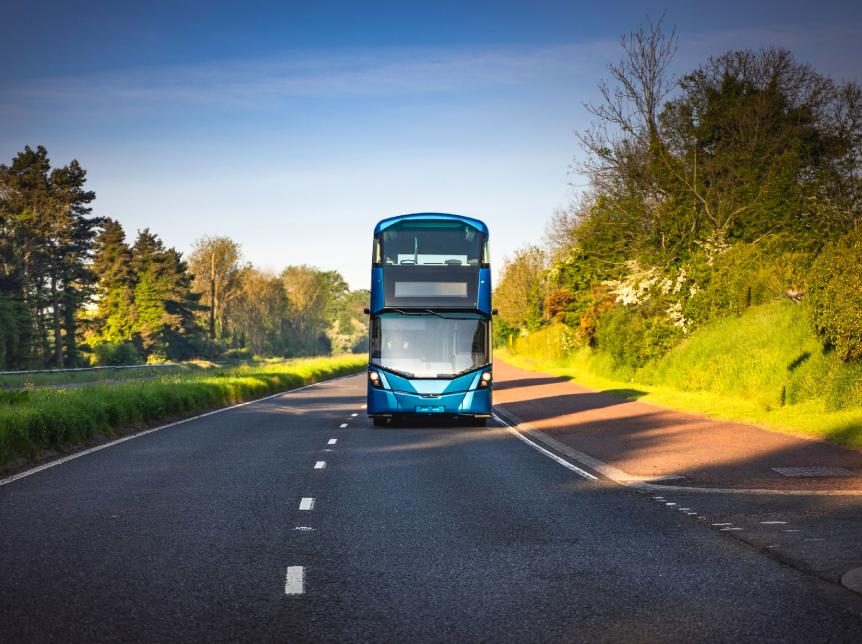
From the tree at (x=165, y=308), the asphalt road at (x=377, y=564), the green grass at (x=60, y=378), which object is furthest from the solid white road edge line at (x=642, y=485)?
Answer: the tree at (x=165, y=308)

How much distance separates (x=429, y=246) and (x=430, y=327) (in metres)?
1.84

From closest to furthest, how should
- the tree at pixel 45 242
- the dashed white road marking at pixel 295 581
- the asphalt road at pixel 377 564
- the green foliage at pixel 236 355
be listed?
the asphalt road at pixel 377 564, the dashed white road marking at pixel 295 581, the tree at pixel 45 242, the green foliage at pixel 236 355

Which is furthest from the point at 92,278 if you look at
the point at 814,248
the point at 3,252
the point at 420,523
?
the point at 420,523

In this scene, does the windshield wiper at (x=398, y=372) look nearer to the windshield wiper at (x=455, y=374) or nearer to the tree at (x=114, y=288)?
the windshield wiper at (x=455, y=374)

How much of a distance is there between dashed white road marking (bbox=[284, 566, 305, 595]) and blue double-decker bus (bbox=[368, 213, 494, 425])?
14.1m

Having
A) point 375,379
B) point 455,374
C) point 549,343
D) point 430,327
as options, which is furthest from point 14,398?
point 549,343

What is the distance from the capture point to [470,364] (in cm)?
2134

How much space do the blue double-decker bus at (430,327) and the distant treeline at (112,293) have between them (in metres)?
44.9

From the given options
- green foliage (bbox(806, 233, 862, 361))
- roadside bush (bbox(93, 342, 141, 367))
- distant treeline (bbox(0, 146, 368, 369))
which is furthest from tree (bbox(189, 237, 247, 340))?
green foliage (bbox(806, 233, 862, 361))

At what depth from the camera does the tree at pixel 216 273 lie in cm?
9962

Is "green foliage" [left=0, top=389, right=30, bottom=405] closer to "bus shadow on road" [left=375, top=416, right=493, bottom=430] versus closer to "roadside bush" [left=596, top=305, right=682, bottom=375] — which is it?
"bus shadow on road" [left=375, top=416, right=493, bottom=430]

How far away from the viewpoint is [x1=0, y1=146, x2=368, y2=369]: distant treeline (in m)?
68.9

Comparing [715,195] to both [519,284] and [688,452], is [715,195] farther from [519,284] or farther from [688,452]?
[519,284]

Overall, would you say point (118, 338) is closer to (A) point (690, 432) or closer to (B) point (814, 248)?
(B) point (814, 248)
